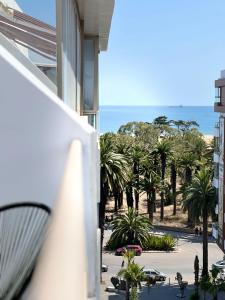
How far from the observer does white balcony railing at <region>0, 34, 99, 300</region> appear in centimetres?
252

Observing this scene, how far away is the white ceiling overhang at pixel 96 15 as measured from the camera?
41.1 ft

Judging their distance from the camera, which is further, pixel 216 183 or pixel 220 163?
pixel 216 183

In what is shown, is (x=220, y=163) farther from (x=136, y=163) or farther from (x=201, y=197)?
(x=136, y=163)

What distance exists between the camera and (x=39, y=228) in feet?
Answer: 8.25

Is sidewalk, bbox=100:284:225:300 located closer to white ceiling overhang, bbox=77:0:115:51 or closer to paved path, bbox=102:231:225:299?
paved path, bbox=102:231:225:299

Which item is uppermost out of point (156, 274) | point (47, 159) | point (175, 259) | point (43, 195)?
point (47, 159)

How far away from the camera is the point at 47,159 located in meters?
2.78

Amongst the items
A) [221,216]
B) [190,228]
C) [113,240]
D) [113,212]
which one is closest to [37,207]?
[221,216]

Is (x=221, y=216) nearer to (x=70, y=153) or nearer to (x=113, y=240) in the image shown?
(x=113, y=240)

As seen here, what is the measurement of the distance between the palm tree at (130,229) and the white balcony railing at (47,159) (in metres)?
41.2

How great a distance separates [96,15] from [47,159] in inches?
451

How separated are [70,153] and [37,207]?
0.36m


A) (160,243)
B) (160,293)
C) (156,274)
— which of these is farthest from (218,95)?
(160,243)

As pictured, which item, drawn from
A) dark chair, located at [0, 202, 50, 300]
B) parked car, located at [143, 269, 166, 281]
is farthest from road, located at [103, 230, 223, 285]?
dark chair, located at [0, 202, 50, 300]
